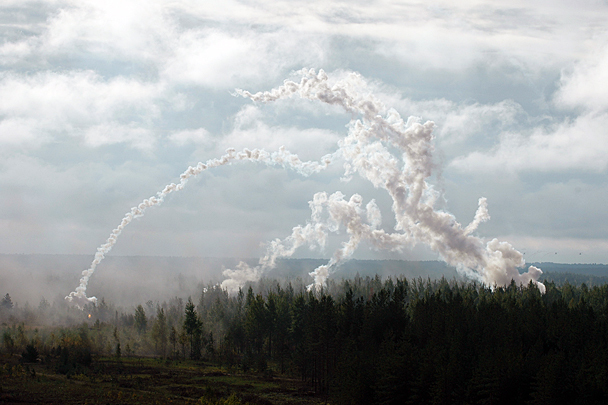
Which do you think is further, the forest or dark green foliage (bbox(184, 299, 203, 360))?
dark green foliage (bbox(184, 299, 203, 360))

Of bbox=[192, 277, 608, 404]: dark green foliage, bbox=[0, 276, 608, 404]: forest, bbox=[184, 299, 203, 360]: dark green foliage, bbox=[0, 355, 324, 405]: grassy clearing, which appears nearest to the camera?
bbox=[192, 277, 608, 404]: dark green foliage

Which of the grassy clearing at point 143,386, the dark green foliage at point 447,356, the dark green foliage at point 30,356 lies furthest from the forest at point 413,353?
the grassy clearing at point 143,386

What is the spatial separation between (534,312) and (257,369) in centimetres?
7426

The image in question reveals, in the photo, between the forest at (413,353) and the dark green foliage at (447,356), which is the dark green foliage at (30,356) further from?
the dark green foliage at (447,356)

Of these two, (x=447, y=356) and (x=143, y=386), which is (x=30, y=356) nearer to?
(x=143, y=386)

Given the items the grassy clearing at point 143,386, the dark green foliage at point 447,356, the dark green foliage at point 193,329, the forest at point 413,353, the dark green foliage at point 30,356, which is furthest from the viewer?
the dark green foliage at point 193,329

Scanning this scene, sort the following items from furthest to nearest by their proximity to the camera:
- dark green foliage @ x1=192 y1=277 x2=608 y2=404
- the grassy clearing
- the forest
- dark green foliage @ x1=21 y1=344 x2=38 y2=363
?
1. dark green foliage @ x1=21 y1=344 x2=38 y2=363
2. the grassy clearing
3. the forest
4. dark green foliage @ x1=192 y1=277 x2=608 y2=404

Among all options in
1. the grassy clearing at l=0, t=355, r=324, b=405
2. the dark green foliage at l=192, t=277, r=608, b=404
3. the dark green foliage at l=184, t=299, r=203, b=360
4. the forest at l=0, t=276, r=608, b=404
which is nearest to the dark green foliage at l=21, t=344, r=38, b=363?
the forest at l=0, t=276, r=608, b=404

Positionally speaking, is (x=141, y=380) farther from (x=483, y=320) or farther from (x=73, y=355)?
(x=483, y=320)

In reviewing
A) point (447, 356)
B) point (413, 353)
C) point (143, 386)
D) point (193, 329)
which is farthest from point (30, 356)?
point (447, 356)

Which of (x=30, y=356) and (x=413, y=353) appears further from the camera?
(x=30, y=356)

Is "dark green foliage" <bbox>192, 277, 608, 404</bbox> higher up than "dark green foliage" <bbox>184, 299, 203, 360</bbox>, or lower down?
higher up

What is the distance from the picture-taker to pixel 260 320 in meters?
179

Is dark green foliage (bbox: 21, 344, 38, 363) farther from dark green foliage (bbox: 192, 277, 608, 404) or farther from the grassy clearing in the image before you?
dark green foliage (bbox: 192, 277, 608, 404)
